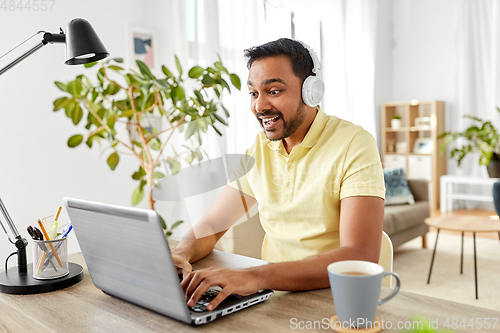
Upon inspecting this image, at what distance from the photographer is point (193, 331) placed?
70 cm

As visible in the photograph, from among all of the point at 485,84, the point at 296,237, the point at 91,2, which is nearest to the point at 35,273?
the point at 296,237

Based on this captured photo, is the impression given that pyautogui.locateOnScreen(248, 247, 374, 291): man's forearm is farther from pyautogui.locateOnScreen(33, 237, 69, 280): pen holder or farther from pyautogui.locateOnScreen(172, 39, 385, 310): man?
pyautogui.locateOnScreen(33, 237, 69, 280): pen holder

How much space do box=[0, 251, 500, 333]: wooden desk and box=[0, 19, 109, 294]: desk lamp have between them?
0.11ft

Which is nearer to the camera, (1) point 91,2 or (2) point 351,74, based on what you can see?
(1) point 91,2

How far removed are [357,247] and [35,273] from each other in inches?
28.3

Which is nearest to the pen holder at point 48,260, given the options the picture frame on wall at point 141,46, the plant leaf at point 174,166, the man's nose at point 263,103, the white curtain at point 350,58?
the plant leaf at point 174,166

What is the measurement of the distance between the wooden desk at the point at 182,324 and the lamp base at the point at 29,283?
3 centimetres

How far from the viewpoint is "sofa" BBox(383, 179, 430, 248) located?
3.40 m

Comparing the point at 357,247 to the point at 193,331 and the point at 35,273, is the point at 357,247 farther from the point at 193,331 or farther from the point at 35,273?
the point at 35,273

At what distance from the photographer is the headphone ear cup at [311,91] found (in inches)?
49.3

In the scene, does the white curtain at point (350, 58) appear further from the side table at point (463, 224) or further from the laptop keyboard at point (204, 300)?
the laptop keyboard at point (204, 300)

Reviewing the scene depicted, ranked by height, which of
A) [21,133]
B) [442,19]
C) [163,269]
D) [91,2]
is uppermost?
[442,19]

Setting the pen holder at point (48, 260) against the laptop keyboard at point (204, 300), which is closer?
the laptop keyboard at point (204, 300)

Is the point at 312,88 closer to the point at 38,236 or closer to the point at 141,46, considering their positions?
the point at 38,236
